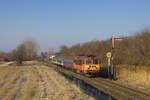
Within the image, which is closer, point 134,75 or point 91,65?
point 134,75

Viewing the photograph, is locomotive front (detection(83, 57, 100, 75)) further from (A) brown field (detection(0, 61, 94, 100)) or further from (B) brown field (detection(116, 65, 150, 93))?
(A) brown field (detection(0, 61, 94, 100))

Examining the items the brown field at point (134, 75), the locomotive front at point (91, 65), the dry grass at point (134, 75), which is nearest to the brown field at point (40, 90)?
the locomotive front at point (91, 65)

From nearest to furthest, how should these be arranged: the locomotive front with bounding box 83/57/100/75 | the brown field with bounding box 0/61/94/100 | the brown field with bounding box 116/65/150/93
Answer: the brown field with bounding box 0/61/94/100 → the brown field with bounding box 116/65/150/93 → the locomotive front with bounding box 83/57/100/75

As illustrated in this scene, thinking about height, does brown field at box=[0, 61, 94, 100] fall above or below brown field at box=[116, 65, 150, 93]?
below

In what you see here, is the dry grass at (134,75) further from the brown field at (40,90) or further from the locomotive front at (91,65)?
the brown field at (40,90)

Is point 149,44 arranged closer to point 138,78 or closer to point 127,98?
point 138,78

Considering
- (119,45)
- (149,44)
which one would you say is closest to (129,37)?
(119,45)

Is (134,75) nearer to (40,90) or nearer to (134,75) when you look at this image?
(134,75)

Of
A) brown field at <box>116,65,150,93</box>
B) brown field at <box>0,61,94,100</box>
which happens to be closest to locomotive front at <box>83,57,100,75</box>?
brown field at <box>116,65,150,93</box>

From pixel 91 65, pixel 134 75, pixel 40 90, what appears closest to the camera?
pixel 40 90

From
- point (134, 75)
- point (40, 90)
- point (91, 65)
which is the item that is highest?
point (91, 65)

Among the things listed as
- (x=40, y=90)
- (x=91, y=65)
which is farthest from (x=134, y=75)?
(x=40, y=90)

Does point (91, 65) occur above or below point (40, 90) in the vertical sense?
above

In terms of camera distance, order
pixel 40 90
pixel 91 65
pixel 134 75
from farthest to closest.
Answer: pixel 91 65 → pixel 134 75 → pixel 40 90
